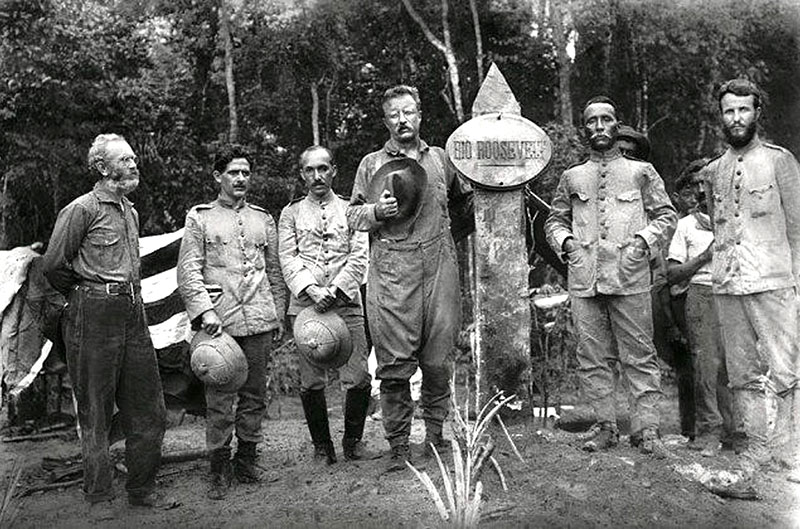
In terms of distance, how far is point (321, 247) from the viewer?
18.5ft

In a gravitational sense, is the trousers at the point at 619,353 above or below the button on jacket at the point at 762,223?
below

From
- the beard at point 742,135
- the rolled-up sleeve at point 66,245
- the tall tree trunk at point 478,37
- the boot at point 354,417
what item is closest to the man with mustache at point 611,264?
the beard at point 742,135

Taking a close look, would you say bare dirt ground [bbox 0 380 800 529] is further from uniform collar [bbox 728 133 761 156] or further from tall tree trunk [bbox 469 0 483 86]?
tall tree trunk [bbox 469 0 483 86]

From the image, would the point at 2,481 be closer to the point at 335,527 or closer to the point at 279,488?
the point at 279,488

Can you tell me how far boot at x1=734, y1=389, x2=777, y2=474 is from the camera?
4.86 metres

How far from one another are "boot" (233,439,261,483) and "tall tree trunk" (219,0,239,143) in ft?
33.8

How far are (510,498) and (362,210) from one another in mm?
1880

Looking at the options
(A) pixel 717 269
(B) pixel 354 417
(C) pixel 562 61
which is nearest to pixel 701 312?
(A) pixel 717 269

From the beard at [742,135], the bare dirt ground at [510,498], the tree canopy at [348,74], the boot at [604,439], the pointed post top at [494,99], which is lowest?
the bare dirt ground at [510,498]

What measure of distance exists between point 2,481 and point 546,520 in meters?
4.05

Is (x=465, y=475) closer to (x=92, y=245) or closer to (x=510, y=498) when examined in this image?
(x=510, y=498)

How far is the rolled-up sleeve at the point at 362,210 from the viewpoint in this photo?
5.04 metres

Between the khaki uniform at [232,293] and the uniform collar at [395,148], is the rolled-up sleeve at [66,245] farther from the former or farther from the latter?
the uniform collar at [395,148]

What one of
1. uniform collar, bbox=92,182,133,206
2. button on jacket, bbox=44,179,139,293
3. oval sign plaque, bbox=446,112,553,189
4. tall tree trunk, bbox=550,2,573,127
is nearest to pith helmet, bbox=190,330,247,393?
button on jacket, bbox=44,179,139,293
